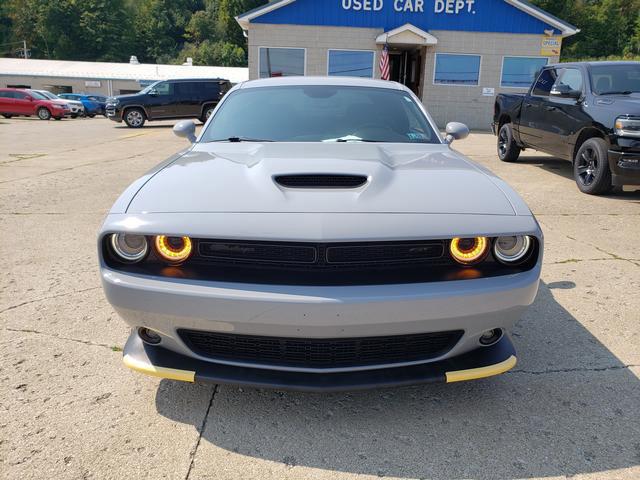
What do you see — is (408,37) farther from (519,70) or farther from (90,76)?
(90,76)

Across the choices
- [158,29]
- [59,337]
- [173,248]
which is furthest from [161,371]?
[158,29]

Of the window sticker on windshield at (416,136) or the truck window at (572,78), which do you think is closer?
the window sticker on windshield at (416,136)

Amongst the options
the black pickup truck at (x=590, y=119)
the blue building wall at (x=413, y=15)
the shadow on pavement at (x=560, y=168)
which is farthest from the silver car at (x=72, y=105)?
the black pickup truck at (x=590, y=119)

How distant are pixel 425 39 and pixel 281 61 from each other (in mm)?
5440

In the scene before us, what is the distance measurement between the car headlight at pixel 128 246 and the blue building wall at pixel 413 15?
18.3 m

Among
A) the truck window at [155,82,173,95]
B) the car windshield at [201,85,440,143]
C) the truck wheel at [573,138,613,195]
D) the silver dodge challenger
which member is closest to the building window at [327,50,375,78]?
the truck window at [155,82,173,95]

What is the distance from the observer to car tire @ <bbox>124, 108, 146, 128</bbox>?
1917 centimetres

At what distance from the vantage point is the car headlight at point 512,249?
2115mm

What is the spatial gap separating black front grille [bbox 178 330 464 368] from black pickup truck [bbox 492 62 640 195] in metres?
5.35

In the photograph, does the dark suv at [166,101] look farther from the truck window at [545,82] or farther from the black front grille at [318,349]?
the black front grille at [318,349]

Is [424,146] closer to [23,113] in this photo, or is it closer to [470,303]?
[470,303]

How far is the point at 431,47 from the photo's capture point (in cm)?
1895

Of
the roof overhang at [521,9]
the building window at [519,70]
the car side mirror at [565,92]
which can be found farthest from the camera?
the building window at [519,70]

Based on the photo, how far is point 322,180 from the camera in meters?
2.24
